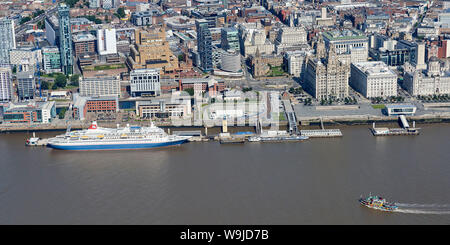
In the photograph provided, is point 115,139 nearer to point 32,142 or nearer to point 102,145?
→ point 102,145

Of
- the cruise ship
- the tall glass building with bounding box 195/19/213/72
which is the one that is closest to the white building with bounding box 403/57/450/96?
the tall glass building with bounding box 195/19/213/72

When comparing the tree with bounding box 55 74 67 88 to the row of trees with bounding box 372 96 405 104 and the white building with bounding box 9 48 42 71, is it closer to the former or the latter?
the white building with bounding box 9 48 42 71

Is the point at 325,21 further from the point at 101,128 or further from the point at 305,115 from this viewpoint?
the point at 101,128

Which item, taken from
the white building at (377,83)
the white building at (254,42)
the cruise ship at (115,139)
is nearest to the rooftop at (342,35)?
the white building at (254,42)

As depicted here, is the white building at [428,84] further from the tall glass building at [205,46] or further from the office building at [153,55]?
the office building at [153,55]

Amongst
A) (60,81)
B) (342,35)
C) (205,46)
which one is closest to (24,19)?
(60,81)

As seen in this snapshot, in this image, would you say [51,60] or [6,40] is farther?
[6,40]
